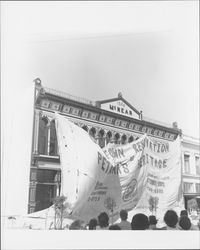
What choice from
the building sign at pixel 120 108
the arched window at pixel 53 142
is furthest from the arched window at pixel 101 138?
the arched window at pixel 53 142

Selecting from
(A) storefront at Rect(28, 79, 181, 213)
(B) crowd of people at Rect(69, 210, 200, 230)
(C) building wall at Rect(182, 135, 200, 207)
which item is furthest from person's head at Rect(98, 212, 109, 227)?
(C) building wall at Rect(182, 135, 200, 207)

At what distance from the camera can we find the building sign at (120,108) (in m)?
1.46

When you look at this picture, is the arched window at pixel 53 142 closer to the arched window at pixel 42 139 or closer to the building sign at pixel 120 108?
the arched window at pixel 42 139

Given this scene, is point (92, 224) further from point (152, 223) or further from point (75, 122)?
point (75, 122)

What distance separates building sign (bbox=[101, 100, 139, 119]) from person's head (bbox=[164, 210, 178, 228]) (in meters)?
0.47

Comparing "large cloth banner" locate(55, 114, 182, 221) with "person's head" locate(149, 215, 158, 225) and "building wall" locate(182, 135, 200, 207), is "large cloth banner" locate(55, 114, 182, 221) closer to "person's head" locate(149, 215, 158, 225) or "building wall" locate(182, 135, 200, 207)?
"building wall" locate(182, 135, 200, 207)

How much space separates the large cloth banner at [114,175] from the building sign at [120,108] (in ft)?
0.42

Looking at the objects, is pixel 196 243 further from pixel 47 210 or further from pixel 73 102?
pixel 73 102

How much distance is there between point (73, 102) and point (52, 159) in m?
0.38

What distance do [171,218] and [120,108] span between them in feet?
1.71

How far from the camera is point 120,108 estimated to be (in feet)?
4.79

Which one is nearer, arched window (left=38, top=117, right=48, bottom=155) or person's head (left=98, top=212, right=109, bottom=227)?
person's head (left=98, top=212, right=109, bottom=227)

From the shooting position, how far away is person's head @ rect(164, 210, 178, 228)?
1254 millimetres

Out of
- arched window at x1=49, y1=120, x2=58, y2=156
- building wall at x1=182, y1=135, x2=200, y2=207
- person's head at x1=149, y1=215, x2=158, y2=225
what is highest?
arched window at x1=49, y1=120, x2=58, y2=156
